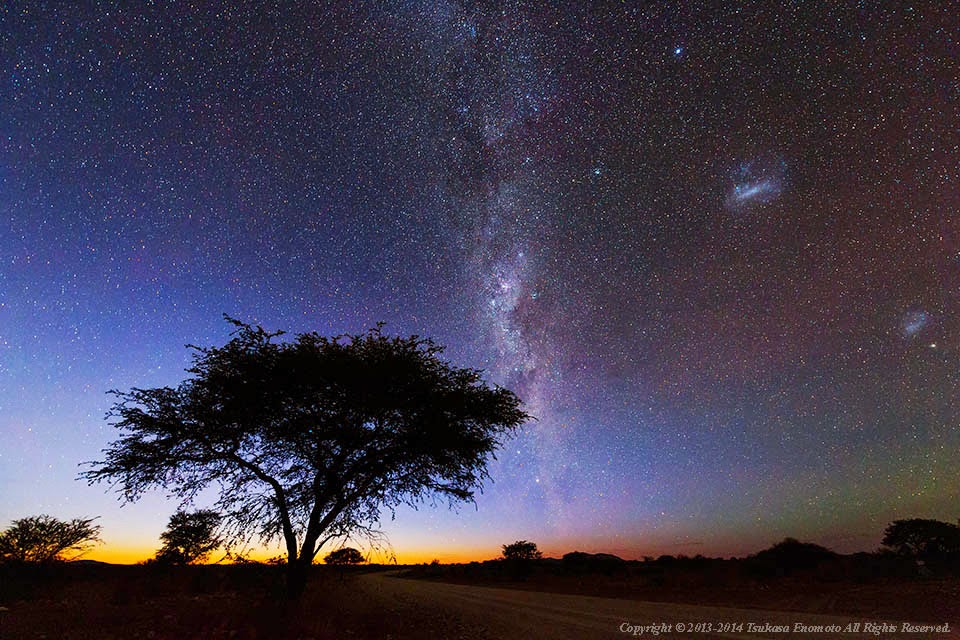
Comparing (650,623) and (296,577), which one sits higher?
(296,577)

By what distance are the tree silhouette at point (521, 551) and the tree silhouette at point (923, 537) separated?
128ft

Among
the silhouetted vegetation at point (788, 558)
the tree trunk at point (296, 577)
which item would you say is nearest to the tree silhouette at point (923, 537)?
the silhouetted vegetation at point (788, 558)

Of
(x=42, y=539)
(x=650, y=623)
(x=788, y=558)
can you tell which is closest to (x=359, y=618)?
(x=650, y=623)

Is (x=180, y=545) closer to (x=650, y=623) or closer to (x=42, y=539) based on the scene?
(x=42, y=539)

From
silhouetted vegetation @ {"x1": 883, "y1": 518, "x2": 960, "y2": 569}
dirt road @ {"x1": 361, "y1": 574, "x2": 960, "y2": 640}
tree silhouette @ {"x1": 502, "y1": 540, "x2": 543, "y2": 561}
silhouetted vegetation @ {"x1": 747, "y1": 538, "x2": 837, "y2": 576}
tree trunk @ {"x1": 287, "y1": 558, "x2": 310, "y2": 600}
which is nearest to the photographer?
dirt road @ {"x1": 361, "y1": 574, "x2": 960, "y2": 640}

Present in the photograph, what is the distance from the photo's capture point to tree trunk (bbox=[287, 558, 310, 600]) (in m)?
14.8

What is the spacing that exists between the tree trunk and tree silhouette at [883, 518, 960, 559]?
2081 inches

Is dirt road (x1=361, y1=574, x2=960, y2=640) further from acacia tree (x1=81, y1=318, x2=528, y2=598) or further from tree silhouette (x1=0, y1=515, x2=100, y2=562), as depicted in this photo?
tree silhouette (x1=0, y1=515, x2=100, y2=562)

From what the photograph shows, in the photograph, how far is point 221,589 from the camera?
971 inches

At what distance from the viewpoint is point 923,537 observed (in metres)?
42.8

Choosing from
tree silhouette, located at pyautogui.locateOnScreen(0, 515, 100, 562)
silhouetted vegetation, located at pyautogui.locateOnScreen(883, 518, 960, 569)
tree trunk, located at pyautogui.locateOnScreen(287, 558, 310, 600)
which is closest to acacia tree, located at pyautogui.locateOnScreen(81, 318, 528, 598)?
tree trunk, located at pyautogui.locateOnScreen(287, 558, 310, 600)

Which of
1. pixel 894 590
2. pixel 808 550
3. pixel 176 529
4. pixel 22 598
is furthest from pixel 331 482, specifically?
pixel 808 550

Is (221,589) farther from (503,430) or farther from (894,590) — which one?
(894,590)

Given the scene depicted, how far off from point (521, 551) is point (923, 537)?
4332 cm
